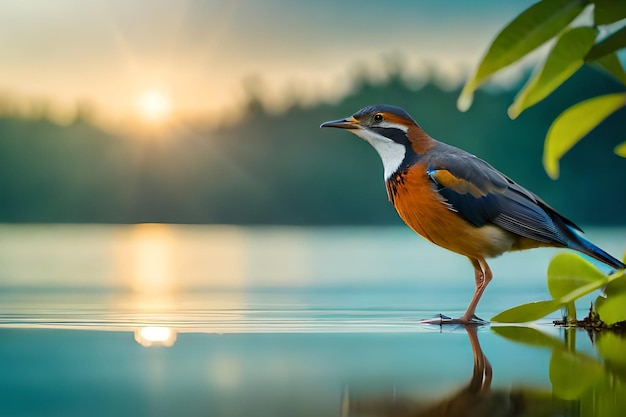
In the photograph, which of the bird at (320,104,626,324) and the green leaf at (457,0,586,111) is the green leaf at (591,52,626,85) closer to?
the green leaf at (457,0,586,111)

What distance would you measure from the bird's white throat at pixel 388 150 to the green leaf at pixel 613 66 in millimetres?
1765

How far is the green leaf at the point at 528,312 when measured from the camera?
1567 millimetres

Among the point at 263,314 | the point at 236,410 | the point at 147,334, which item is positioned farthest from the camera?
the point at 263,314

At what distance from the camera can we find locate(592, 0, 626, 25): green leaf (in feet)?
3.67

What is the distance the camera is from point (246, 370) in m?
1.74

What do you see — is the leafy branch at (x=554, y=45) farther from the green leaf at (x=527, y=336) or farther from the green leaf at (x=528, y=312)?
the green leaf at (x=527, y=336)

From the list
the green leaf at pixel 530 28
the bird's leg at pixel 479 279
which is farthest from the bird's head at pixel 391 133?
the green leaf at pixel 530 28

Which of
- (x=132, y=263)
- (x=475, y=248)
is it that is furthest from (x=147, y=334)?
(x=132, y=263)

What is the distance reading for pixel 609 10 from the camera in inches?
44.2

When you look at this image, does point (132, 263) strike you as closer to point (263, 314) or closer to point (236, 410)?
point (263, 314)

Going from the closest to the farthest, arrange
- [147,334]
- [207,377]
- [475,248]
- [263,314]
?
[207,377]
[147,334]
[263,314]
[475,248]

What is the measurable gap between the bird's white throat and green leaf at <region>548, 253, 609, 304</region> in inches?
53.7

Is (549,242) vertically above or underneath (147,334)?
above

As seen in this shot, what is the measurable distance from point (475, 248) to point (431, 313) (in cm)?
28
